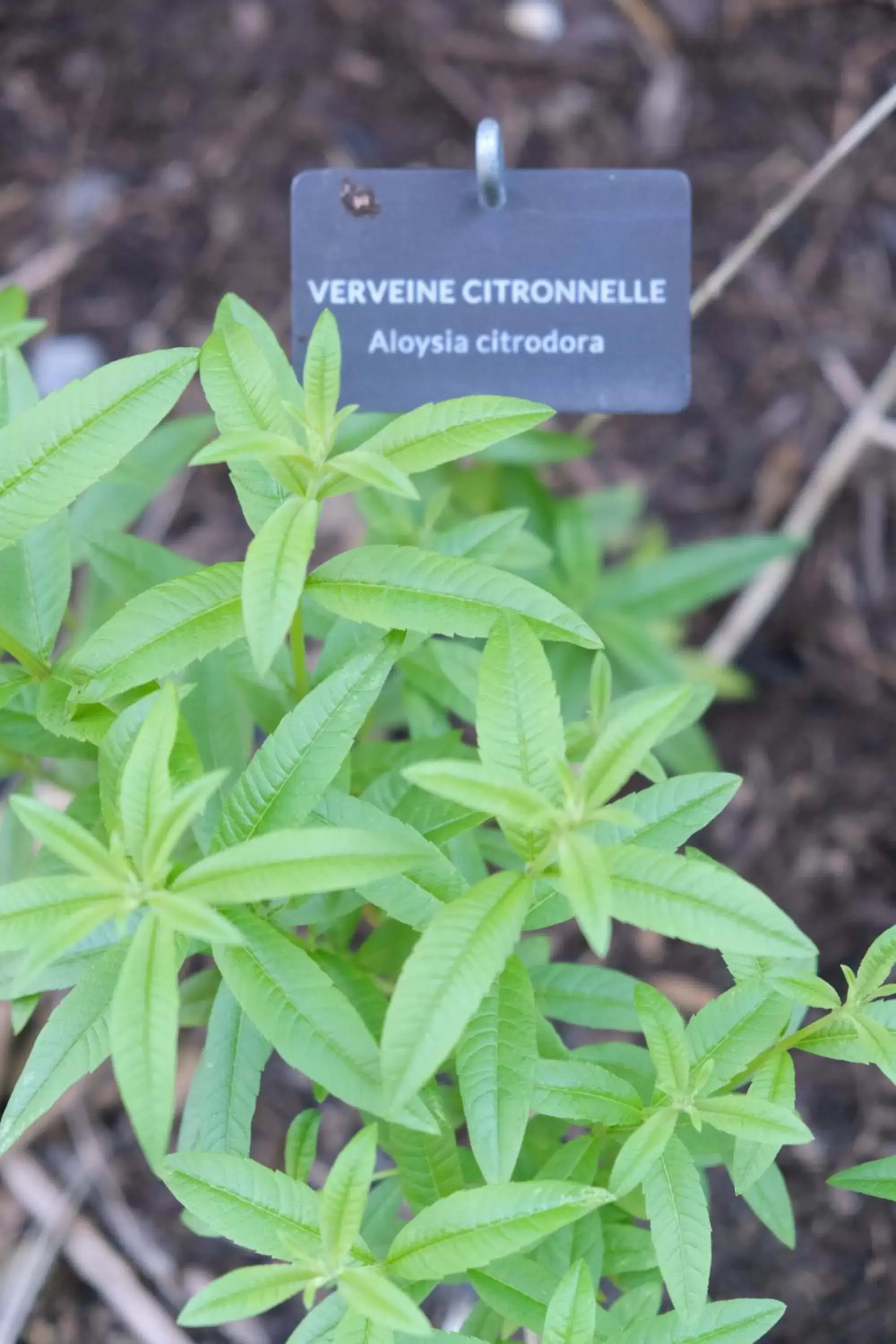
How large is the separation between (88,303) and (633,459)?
1434 millimetres

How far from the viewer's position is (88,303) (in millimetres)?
2898

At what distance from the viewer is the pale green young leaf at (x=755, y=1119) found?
1.13 metres

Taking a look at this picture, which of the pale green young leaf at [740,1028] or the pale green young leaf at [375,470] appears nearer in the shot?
the pale green young leaf at [375,470]

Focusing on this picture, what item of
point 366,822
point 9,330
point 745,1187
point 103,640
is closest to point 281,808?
point 366,822

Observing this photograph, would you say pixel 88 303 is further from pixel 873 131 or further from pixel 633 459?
pixel 873 131

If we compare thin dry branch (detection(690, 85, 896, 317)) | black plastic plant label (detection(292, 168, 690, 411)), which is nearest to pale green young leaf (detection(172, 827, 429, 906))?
→ black plastic plant label (detection(292, 168, 690, 411))

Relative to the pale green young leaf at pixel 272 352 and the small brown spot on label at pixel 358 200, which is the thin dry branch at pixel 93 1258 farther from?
the small brown spot on label at pixel 358 200

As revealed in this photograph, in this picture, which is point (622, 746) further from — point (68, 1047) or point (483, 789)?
point (68, 1047)

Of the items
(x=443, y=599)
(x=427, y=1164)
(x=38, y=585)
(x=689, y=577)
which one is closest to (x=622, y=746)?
(x=443, y=599)

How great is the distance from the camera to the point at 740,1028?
4.11ft

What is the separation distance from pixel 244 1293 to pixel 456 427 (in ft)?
2.89

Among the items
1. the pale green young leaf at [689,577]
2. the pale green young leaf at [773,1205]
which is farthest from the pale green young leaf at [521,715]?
the pale green young leaf at [689,577]

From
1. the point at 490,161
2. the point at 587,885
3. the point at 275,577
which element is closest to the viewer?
the point at 587,885

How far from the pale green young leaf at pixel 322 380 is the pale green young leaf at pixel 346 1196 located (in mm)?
712
